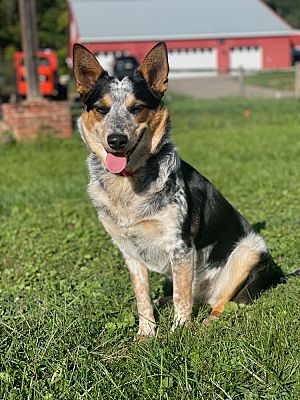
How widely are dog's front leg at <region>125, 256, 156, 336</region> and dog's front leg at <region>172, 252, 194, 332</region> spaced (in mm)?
187

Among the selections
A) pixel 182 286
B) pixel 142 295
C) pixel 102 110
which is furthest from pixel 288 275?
pixel 102 110

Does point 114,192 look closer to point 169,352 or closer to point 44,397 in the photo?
point 169,352

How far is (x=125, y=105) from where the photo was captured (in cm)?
380

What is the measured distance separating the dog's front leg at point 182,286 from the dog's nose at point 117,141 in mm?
793

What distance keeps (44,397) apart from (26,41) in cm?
1201

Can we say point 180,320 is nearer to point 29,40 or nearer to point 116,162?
point 116,162

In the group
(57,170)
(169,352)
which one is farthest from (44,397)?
(57,170)

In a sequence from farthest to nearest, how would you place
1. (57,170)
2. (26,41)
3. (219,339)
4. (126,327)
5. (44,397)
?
1. (26,41)
2. (57,170)
3. (126,327)
4. (219,339)
5. (44,397)

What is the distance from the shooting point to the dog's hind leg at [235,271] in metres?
4.31

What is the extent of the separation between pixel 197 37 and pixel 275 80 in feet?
69.9

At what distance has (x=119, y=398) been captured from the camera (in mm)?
2955

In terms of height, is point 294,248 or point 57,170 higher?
point 294,248

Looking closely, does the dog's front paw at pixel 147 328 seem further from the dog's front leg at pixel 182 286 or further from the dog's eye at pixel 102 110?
the dog's eye at pixel 102 110

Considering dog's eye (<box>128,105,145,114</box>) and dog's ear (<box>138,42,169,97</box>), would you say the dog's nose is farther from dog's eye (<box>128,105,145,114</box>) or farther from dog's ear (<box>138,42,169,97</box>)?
dog's ear (<box>138,42,169,97</box>)
